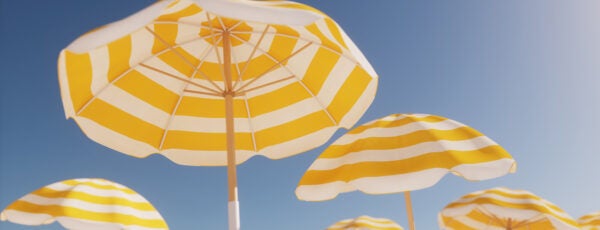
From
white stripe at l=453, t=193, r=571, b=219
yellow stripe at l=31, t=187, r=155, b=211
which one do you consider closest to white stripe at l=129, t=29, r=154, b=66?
yellow stripe at l=31, t=187, r=155, b=211

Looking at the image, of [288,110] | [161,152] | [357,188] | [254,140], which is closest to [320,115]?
[288,110]

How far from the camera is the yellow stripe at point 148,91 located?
4.82 metres

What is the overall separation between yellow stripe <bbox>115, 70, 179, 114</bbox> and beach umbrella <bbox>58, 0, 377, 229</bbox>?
10mm

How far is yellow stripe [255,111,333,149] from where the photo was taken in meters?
5.27

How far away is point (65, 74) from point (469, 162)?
10.9 ft

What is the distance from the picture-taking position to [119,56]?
4512mm

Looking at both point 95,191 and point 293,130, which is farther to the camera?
point 95,191

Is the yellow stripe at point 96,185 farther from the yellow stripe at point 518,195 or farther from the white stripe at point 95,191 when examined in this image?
the yellow stripe at point 518,195

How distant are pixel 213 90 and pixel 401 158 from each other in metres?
1.77

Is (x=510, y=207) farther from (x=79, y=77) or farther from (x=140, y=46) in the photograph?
(x=79, y=77)

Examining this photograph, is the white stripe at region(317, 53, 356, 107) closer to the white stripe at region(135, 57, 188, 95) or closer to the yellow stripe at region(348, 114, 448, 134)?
the yellow stripe at region(348, 114, 448, 134)

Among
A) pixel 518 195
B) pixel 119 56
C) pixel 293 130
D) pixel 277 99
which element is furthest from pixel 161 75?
pixel 518 195

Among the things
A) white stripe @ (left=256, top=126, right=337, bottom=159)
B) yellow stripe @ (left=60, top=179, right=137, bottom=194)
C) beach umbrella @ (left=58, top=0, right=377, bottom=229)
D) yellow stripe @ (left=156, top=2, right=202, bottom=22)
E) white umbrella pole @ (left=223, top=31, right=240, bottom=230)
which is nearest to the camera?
white umbrella pole @ (left=223, top=31, right=240, bottom=230)

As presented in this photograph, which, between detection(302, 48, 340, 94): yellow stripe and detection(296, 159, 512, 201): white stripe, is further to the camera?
detection(302, 48, 340, 94): yellow stripe
